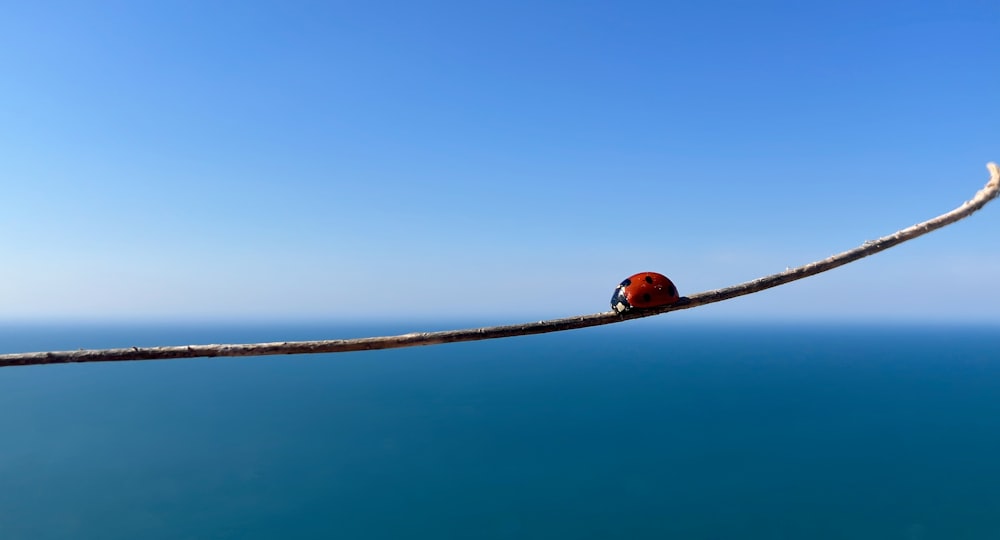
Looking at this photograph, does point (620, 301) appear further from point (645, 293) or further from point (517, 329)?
point (517, 329)

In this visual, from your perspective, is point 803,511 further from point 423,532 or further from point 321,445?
point 321,445

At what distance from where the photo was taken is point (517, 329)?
1156mm

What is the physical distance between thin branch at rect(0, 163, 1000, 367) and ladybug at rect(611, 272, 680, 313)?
0.11ft

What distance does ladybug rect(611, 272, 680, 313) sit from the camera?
134 centimetres

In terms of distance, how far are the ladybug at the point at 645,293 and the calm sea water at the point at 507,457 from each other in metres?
40.5

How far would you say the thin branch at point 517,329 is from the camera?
1116 millimetres

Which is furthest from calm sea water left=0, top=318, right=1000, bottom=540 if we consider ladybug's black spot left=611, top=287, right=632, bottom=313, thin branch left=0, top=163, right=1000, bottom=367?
thin branch left=0, top=163, right=1000, bottom=367

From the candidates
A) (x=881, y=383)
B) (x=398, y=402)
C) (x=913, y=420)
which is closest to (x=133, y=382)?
(x=398, y=402)

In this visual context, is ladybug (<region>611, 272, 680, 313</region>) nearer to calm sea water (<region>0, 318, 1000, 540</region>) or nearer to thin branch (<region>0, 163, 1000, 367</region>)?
thin branch (<region>0, 163, 1000, 367</region>)

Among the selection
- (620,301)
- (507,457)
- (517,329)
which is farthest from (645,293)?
(507,457)

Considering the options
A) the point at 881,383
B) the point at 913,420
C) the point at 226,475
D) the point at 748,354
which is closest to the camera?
the point at 226,475

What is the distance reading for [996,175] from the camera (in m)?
1.12

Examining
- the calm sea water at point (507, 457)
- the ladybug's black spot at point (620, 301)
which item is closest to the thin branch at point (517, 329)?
the ladybug's black spot at point (620, 301)

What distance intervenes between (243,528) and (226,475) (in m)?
13.6
